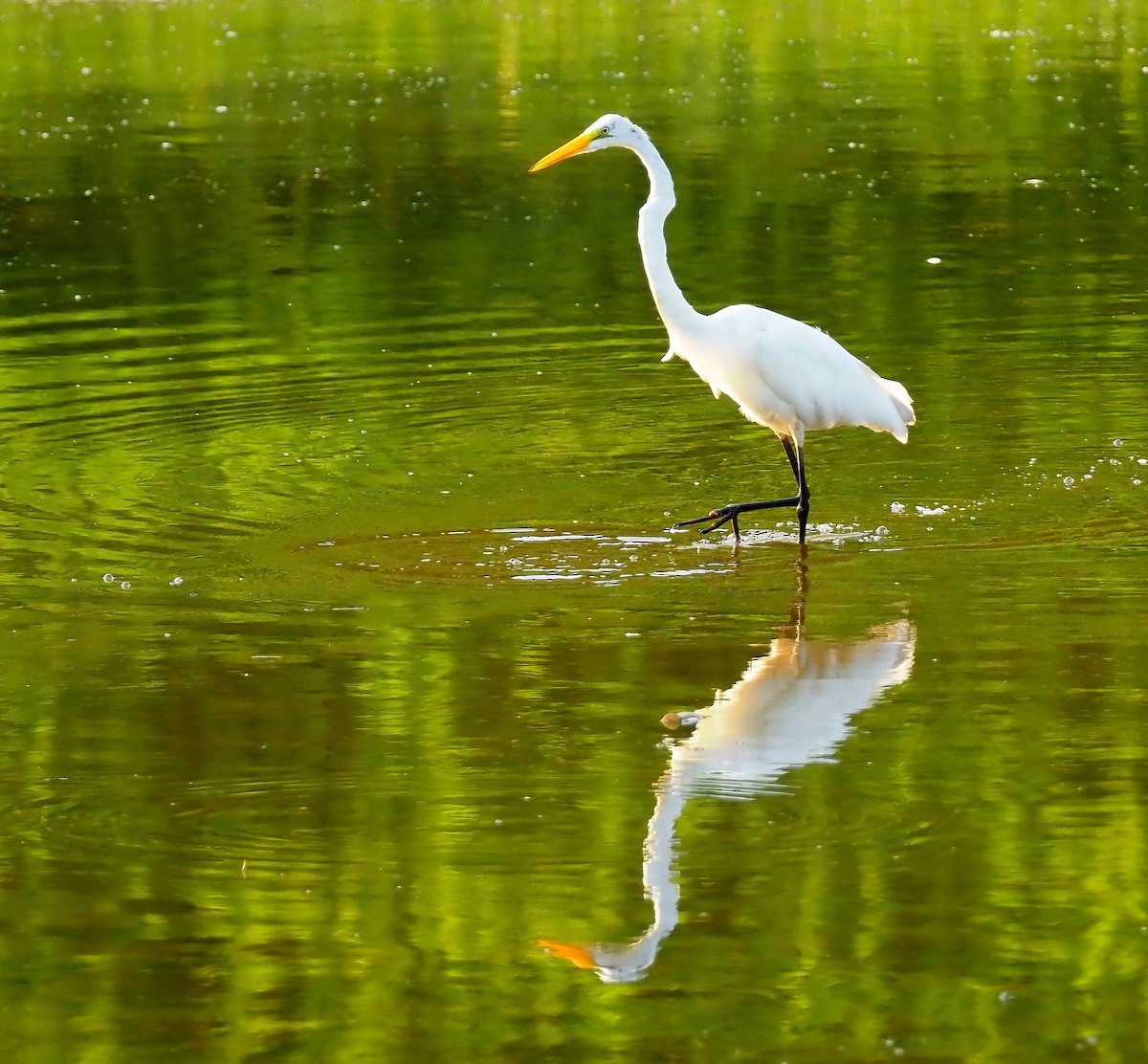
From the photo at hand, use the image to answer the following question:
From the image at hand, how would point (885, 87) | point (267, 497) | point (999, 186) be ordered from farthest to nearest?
point (885, 87)
point (999, 186)
point (267, 497)

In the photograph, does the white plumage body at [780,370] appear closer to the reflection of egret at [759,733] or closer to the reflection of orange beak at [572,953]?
the reflection of egret at [759,733]

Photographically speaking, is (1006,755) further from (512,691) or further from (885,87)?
(885,87)

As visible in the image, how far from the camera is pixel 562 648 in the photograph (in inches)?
354

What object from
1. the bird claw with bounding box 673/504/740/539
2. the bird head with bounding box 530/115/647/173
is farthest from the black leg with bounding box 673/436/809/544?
the bird head with bounding box 530/115/647/173

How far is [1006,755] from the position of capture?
24.7ft

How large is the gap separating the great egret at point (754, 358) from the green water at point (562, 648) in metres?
0.48

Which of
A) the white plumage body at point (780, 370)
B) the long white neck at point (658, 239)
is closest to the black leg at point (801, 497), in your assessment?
the white plumage body at point (780, 370)

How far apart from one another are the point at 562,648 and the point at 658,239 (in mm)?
2646

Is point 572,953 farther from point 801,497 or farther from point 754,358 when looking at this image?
point 754,358

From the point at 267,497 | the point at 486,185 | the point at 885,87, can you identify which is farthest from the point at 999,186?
the point at 267,497

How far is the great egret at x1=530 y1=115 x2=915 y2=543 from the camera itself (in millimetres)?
10758

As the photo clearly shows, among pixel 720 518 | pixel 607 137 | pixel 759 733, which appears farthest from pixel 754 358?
pixel 759 733

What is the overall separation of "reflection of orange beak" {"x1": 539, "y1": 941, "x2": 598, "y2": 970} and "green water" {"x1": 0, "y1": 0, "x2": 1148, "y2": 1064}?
0.01 meters

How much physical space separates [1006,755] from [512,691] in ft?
6.32
